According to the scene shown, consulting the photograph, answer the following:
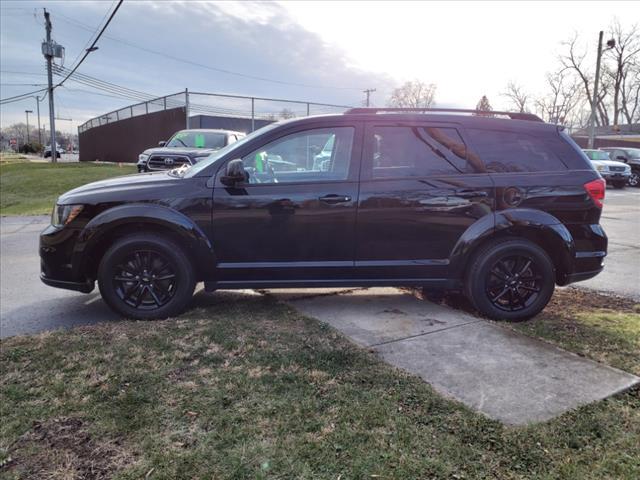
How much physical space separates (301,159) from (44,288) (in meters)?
3.57

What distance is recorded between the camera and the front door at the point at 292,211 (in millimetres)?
4211

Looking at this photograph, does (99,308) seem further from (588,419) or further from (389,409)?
(588,419)

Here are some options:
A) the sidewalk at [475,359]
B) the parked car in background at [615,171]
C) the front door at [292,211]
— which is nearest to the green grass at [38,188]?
the front door at [292,211]

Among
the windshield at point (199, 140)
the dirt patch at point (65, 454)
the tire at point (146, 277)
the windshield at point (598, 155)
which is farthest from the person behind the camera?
the windshield at point (598, 155)

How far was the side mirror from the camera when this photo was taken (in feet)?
13.4

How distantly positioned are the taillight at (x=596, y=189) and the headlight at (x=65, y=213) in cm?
463

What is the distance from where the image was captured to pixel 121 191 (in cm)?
425

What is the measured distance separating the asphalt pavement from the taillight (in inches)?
64.4

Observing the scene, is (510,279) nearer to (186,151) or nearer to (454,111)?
(454,111)

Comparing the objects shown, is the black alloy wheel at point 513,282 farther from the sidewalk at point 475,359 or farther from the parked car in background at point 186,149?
the parked car in background at point 186,149

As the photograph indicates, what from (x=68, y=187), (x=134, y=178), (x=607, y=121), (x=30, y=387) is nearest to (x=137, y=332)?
(x=30, y=387)

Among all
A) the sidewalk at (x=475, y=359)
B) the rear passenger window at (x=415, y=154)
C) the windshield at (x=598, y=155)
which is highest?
the windshield at (x=598, y=155)

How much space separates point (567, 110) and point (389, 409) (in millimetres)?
77883

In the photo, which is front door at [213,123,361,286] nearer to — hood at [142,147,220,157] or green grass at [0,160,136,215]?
hood at [142,147,220,157]
